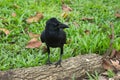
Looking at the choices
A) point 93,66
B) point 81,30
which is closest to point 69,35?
point 81,30

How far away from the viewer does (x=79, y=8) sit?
25.5 feet

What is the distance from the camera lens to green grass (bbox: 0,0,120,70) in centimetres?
527

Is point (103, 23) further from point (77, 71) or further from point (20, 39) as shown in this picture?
point (77, 71)

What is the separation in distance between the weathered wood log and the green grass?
48 centimetres

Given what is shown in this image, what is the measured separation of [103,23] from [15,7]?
6.45ft

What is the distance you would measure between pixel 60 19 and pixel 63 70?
245 centimetres

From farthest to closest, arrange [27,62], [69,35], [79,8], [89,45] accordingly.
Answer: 1. [79,8]
2. [69,35]
3. [89,45]
4. [27,62]

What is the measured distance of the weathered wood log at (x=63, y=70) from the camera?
4219mm

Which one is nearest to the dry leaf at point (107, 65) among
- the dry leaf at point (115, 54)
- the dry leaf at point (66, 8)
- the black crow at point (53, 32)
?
the dry leaf at point (115, 54)

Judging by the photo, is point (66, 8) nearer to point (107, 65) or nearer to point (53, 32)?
point (107, 65)

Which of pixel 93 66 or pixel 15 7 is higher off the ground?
pixel 15 7

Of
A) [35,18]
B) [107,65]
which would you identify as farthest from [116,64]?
[35,18]

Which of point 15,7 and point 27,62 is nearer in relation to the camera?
point 27,62

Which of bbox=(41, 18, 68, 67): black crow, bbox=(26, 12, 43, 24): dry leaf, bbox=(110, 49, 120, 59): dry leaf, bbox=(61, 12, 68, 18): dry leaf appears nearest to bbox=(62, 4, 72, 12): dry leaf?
bbox=(61, 12, 68, 18): dry leaf
